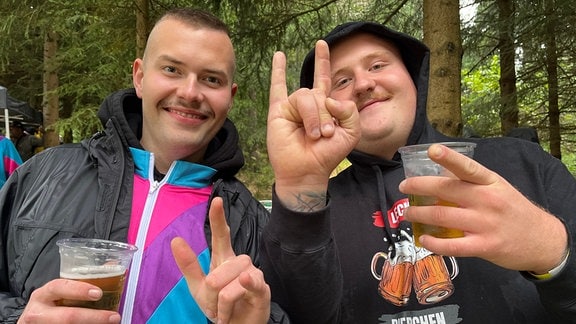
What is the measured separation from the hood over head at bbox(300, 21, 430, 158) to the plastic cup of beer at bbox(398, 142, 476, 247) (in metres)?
0.80

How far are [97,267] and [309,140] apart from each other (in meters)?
0.88

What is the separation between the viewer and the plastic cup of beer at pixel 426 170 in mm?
1347

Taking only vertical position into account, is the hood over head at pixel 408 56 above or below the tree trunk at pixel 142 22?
below

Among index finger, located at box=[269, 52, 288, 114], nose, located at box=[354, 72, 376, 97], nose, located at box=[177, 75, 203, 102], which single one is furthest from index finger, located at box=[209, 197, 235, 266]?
nose, located at box=[354, 72, 376, 97]

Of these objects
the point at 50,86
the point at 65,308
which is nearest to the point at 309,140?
the point at 65,308

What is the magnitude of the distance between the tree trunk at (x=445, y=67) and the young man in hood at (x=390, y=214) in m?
1.13

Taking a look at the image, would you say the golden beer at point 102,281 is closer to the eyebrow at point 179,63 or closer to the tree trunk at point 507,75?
the eyebrow at point 179,63

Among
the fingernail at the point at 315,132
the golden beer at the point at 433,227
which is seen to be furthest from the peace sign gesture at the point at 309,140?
the golden beer at the point at 433,227

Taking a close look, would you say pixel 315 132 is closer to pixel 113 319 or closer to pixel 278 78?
pixel 278 78

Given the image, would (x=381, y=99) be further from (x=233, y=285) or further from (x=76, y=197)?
(x=76, y=197)

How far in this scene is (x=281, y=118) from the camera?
5.55ft

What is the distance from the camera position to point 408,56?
2.55 m

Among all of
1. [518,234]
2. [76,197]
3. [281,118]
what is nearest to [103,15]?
[76,197]

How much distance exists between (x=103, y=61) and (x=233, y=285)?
1028cm
